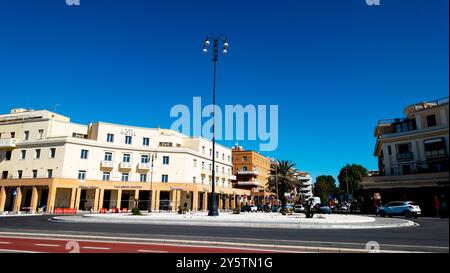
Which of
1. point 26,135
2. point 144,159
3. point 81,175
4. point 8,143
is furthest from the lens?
Result: point 144,159

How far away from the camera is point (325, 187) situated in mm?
120750

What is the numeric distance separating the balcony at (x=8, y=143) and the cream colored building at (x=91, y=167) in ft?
0.18

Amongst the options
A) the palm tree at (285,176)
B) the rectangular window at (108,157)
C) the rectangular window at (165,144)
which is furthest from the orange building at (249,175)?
the rectangular window at (108,157)

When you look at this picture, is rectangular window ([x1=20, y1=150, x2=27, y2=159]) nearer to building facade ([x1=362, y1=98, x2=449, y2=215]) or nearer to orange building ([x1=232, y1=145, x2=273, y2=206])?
orange building ([x1=232, y1=145, x2=273, y2=206])

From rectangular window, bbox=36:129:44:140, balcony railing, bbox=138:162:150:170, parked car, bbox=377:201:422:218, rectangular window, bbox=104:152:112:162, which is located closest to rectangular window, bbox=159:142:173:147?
balcony railing, bbox=138:162:150:170

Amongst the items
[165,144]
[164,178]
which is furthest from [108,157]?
[165,144]

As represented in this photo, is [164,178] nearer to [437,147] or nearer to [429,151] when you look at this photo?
[429,151]

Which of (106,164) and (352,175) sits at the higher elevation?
(352,175)

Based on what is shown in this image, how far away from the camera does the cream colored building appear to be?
45719 millimetres

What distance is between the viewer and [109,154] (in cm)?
5038

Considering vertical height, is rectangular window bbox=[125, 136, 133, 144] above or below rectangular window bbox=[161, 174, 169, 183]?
above

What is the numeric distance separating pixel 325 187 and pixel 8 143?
10616 cm

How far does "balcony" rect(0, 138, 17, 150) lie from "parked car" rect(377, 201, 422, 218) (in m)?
54.1
